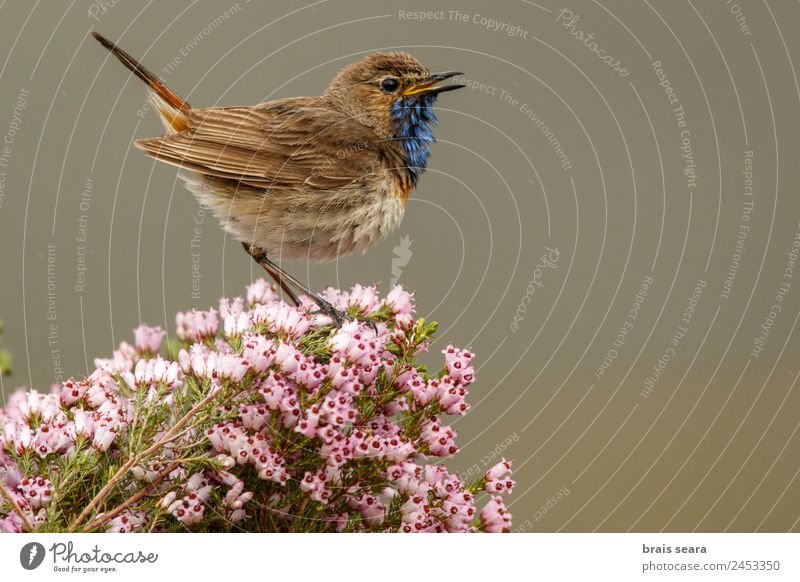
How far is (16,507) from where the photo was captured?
2.89m

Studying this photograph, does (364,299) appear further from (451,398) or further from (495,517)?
(495,517)

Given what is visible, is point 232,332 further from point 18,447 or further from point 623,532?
point 623,532

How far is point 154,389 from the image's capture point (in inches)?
124

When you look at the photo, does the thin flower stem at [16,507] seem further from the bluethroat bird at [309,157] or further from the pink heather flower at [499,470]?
the bluethroat bird at [309,157]

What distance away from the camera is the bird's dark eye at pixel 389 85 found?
5.24 m

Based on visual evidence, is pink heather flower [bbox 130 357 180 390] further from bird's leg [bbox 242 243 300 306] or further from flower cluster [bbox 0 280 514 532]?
bird's leg [bbox 242 243 300 306]

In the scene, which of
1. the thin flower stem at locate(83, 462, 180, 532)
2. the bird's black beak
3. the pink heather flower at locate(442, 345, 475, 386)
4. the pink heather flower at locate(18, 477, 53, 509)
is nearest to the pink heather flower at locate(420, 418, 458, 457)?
the pink heather flower at locate(442, 345, 475, 386)

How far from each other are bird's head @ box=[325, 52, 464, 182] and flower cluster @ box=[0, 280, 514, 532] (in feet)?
7.09

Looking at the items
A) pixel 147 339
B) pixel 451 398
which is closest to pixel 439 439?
pixel 451 398

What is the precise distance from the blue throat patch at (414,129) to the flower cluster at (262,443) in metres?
2.11

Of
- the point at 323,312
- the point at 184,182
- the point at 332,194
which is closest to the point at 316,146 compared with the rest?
the point at 332,194

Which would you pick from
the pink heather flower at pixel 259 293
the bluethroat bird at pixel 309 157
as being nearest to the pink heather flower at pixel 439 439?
the pink heather flower at pixel 259 293

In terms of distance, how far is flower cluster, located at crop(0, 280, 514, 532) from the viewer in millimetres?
2906

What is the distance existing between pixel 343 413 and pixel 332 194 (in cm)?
230
